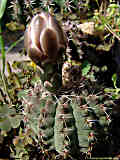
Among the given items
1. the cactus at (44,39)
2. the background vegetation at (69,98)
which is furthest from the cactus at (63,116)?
the cactus at (44,39)

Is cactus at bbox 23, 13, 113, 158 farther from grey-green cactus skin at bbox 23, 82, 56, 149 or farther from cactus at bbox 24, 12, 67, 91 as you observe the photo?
cactus at bbox 24, 12, 67, 91

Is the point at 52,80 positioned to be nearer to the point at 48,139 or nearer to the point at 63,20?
the point at 48,139

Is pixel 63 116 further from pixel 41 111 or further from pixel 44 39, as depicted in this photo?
pixel 44 39

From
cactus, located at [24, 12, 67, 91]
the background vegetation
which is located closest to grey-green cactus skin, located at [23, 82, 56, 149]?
the background vegetation

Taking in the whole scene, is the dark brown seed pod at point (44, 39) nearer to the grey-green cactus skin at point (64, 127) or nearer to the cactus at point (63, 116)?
the cactus at point (63, 116)

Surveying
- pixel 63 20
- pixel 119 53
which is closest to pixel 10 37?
pixel 63 20

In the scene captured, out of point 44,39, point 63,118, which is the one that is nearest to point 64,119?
point 63,118
